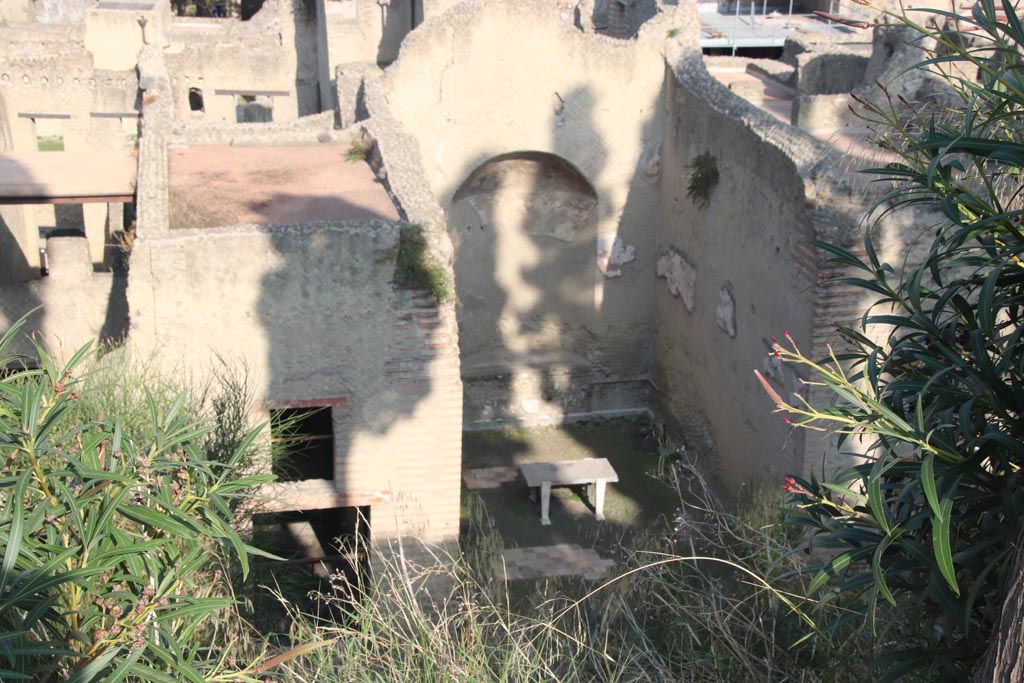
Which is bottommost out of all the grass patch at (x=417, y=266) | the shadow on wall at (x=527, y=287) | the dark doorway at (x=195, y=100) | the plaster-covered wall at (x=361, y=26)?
the shadow on wall at (x=527, y=287)

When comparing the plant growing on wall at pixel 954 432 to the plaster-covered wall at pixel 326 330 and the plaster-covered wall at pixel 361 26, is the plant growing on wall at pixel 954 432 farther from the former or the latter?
the plaster-covered wall at pixel 361 26

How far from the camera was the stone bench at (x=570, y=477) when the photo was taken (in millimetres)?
10922

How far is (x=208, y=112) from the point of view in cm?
1812

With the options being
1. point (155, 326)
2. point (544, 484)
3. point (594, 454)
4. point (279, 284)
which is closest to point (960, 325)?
point (279, 284)

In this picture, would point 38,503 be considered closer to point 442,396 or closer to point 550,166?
point 442,396

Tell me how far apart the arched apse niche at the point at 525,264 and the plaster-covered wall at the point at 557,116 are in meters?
0.08

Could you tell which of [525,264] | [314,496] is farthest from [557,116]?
[314,496]

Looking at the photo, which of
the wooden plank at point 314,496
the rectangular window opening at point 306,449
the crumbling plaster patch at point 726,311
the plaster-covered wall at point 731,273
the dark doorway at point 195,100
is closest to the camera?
the wooden plank at point 314,496

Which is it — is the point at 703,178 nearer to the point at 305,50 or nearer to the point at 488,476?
the point at 488,476

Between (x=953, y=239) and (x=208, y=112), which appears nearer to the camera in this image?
(x=953, y=239)

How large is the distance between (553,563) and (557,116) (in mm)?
5144

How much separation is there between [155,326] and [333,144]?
359 centimetres

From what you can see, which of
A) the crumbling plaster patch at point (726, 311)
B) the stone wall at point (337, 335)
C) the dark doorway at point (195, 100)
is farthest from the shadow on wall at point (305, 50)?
the stone wall at point (337, 335)

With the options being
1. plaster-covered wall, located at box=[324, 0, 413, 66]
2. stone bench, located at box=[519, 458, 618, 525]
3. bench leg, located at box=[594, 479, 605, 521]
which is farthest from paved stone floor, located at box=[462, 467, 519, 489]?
plaster-covered wall, located at box=[324, 0, 413, 66]
